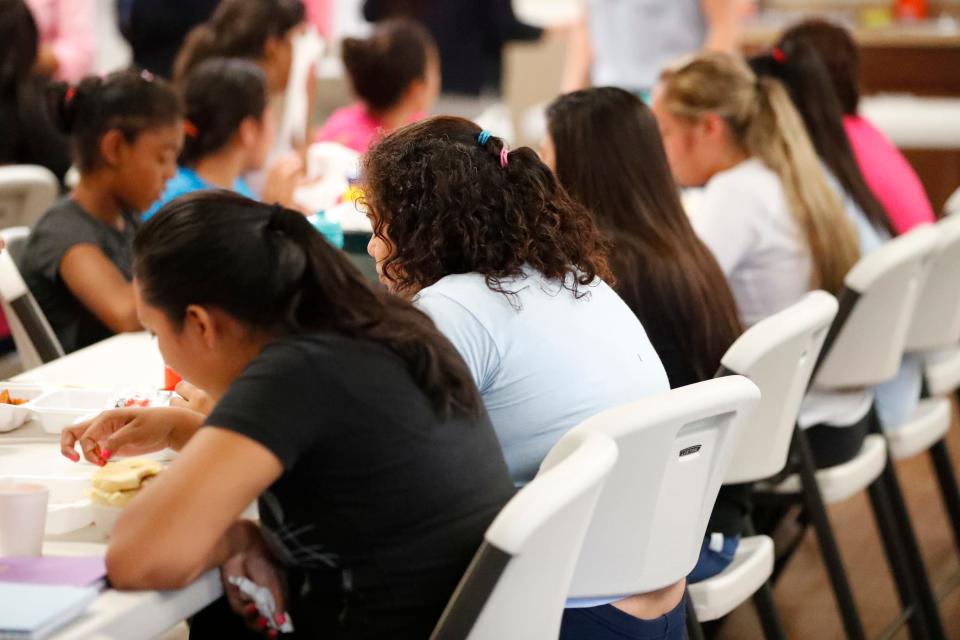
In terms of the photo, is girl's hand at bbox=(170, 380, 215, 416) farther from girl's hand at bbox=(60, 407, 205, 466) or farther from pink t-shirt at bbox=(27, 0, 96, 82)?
pink t-shirt at bbox=(27, 0, 96, 82)

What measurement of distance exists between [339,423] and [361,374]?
0.18 feet

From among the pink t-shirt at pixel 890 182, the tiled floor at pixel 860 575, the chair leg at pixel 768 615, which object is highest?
the pink t-shirt at pixel 890 182

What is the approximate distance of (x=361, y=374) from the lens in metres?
1.38

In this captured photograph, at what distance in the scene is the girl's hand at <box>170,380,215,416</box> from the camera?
5.84 ft

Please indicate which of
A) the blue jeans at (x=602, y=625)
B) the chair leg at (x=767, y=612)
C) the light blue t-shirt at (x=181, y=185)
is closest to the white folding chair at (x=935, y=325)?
the chair leg at (x=767, y=612)

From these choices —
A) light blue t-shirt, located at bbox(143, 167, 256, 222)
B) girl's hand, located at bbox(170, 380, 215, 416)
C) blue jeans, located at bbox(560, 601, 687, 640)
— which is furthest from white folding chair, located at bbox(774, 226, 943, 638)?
light blue t-shirt, located at bbox(143, 167, 256, 222)

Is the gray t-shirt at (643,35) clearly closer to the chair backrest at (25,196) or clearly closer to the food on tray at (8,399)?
the chair backrest at (25,196)

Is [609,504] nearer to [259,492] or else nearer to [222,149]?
[259,492]

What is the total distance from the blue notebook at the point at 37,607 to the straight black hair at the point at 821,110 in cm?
207

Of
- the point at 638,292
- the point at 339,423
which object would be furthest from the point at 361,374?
Result: the point at 638,292

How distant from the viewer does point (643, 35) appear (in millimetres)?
4293

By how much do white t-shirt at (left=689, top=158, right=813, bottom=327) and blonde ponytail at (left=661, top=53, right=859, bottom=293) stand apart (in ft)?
0.07

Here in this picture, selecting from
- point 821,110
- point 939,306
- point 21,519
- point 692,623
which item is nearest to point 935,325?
point 939,306

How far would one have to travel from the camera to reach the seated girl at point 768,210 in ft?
8.68
